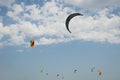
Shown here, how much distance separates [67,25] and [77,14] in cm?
242

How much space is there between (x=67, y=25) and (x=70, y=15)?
6.82 feet

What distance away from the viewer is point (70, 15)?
100 feet

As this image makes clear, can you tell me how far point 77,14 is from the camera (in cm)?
2998

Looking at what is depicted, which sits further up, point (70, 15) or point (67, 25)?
point (70, 15)

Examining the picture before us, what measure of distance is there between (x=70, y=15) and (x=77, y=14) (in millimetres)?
1183

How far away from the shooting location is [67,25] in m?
29.4
